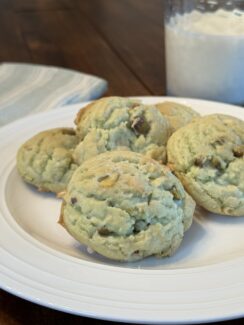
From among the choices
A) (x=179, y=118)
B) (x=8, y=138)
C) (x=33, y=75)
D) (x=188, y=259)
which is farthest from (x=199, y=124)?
(x=33, y=75)

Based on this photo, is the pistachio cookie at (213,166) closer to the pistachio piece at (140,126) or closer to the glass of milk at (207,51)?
the pistachio piece at (140,126)

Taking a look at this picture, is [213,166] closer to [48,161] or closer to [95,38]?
[48,161]

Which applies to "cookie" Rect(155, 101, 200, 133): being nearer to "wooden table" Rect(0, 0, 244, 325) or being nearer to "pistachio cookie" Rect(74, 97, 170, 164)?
"pistachio cookie" Rect(74, 97, 170, 164)

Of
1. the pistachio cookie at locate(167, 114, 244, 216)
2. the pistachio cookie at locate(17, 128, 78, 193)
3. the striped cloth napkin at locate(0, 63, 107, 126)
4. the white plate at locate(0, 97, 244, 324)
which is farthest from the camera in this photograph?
the striped cloth napkin at locate(0, 63, 107, 126)

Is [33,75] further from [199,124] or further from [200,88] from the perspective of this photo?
[199,124]

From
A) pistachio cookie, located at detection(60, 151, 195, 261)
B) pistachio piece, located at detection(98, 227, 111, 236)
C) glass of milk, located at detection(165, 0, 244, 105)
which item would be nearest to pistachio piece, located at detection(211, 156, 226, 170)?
pistachio cookie, located at detection(60, 151, 195, 261)

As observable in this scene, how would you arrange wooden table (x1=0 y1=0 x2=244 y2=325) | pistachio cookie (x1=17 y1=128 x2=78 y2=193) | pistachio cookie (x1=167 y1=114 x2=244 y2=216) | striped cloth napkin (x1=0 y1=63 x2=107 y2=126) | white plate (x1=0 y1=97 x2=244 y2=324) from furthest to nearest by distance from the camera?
wooden table (x1=0 y1=0 x2=244 y2=325) < striped cloth napkin (x1=0 y1=63 x2=107 y2=126) < pistachio cookie (x1=17 y1=128 x2=78 y2=193) < pistachio cookie (x1=167 y1=114 x2=244 y2=216) < white plate (x1=0 y1=97 x2=244 y2=324)

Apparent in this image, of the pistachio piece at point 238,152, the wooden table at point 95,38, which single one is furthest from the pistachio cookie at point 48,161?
the wooden table at point 95,38

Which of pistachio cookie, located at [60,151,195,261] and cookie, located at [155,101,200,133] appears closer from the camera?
pistachio cookie, located at [60,151,195,261]
